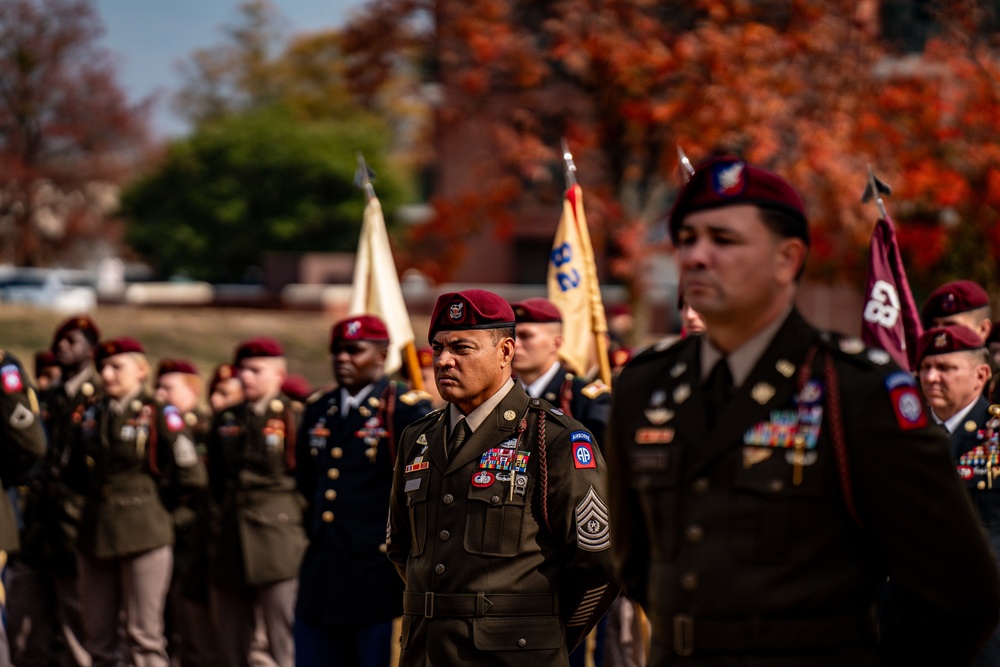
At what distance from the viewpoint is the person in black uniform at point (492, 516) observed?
4.89m

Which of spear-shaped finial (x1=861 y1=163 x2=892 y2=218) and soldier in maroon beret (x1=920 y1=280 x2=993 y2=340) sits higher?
spear-shaped finial (x1=861 y1=163 x2=892 y2=218)

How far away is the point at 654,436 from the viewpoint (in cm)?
344

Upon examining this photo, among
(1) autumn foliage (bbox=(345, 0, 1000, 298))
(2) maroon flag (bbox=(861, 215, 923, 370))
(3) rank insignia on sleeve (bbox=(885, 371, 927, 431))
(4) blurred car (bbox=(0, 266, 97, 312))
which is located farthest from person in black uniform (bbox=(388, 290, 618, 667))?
(4) blurred car (bbox=(0, 266, 97, 312))

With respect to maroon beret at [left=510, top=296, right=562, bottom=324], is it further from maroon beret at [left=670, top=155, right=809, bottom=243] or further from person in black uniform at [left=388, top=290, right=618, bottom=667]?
maroon beret at [left=670, top=155, right=809, bottom=243]

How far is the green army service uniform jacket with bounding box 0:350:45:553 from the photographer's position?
6.98 metres

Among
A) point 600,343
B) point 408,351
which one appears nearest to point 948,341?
point 600,343

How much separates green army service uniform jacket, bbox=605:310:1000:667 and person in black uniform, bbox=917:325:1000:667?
8.22 ft

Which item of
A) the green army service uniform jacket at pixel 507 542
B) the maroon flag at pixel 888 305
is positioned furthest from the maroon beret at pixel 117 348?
the maroon flag at pixel 888 305

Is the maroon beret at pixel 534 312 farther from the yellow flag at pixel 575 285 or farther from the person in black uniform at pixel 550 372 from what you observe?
the yellow flag at pixel 575 285

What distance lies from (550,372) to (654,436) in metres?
4.18

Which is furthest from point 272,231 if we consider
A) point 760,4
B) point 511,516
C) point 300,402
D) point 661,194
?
point 511,516

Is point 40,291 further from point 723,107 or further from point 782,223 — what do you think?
point 782,223

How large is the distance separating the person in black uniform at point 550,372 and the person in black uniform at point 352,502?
2.16 ft

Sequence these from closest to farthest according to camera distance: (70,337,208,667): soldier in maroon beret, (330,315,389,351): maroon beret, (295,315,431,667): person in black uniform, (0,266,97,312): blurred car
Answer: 1. (295,315,431,667): person in black uniform
2. (330,315,389,351): maroon beret
3. (70,337,208,667): soldier in maroon beret
4. (0,266,97,312): blurred car
